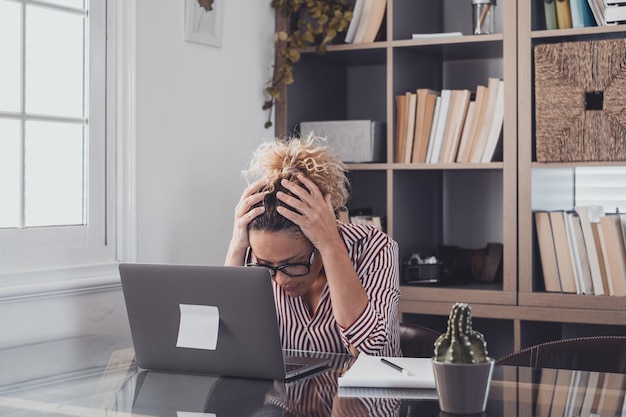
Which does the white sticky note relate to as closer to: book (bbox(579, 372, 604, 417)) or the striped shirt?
the striped shirt

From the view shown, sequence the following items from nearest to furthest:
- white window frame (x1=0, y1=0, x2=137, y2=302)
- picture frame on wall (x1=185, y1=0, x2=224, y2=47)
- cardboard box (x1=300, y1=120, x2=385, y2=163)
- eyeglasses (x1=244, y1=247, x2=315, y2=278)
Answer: eyeglasses (x1=244, y1=247, x2=315, y2=278), white window frame (x1=0, y1=0, x2=137, y2=302), picture frame on wall (x1=185, y1=0, x2=224, y2=47), cardboard box (x1=300, y1=120, x2=385, y2=163)

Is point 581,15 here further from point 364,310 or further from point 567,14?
point 364,310

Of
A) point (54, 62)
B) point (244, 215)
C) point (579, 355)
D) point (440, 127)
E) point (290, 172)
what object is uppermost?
point (54, 62)

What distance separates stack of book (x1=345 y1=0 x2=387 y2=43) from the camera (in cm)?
319

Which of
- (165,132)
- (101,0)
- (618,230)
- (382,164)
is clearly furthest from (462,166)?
(101,0)

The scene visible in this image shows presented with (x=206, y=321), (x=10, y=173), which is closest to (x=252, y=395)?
(x=206, y=321)

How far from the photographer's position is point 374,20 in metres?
3.20

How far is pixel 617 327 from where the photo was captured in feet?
10.5

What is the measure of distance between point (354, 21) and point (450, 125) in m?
0.53

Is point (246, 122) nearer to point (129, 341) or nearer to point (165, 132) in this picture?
point (165, 132)

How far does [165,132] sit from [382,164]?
86 cm

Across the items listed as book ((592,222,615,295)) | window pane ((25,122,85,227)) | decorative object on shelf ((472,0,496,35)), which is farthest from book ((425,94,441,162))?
window pane ((25,122,85,227))

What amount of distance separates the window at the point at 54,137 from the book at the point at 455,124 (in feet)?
4.04

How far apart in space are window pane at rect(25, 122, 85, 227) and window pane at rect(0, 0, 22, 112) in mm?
91
